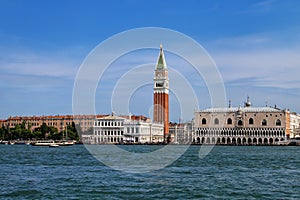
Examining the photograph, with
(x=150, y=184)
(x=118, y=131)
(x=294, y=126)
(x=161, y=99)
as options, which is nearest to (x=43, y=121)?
(x=118, y=131)

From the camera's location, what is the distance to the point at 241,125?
306 feet

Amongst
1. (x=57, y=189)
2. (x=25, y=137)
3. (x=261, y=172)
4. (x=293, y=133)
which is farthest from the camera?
(x=25, y=137)

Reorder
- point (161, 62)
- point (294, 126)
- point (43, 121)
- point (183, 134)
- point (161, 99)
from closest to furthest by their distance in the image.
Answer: point (294, 126) < point (161, 99) < point (183, 134) < point (161, 62) < point (43, 121)

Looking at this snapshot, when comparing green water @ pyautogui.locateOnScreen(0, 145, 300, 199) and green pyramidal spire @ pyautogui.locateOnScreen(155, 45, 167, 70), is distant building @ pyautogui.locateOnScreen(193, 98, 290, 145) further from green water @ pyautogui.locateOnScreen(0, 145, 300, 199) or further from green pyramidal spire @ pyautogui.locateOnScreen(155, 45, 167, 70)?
green water @ pyautogui.locateOnScreen(0, 145, 300, 199)

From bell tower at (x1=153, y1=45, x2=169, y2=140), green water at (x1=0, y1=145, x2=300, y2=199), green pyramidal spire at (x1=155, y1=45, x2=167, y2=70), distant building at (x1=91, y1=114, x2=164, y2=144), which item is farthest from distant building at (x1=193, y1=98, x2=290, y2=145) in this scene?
green water at (x1=0, y1=145, x2=300, y2=199)

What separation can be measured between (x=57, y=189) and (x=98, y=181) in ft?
8.89

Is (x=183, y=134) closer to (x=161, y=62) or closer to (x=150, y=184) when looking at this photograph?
(x=161, y=62)

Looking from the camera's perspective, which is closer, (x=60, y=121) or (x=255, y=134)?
(x=255, y=134)

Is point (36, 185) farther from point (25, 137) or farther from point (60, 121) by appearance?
point (60, 121)

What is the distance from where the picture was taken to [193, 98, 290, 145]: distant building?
91.9 meters

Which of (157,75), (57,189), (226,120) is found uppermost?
(157,75)

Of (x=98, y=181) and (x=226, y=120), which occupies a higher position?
(x=226, y=120)

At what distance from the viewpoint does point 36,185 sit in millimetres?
20391

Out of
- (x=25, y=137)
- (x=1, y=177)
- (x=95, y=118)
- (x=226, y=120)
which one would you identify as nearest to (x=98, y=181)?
(x=1, y=177)
